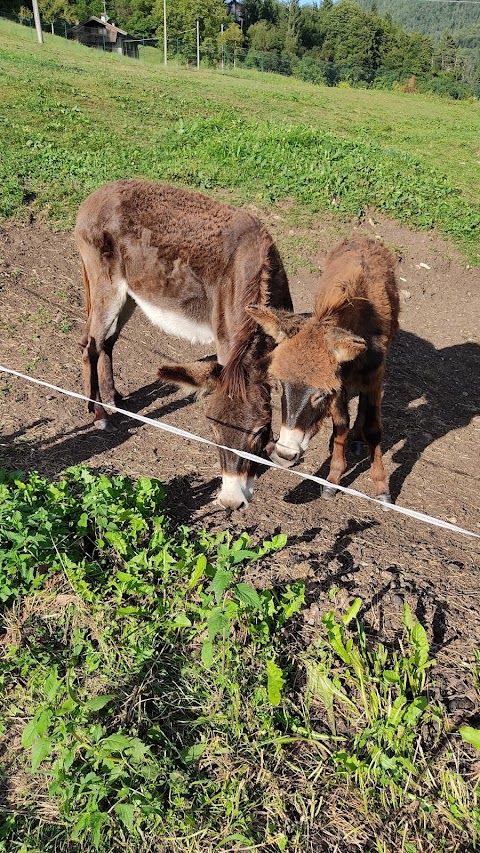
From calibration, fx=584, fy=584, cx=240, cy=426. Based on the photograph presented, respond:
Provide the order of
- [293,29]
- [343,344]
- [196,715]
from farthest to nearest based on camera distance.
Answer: [293,29] < [343,344] < [196,715]

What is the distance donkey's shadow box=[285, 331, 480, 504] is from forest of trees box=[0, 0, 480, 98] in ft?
149

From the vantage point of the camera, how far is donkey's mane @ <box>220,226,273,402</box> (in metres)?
3.75

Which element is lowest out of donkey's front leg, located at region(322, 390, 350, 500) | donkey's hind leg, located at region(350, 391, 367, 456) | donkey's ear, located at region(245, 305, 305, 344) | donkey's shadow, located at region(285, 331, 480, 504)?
donkey's shadow, located at region(285, 331, 480, 504)

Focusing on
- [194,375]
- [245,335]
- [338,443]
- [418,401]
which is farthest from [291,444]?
[418,401]

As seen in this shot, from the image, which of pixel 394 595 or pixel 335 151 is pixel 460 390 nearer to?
pixel 394 595

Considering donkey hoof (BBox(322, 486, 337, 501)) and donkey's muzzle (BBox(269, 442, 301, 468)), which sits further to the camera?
donkey hoof (BBox(322, 486, 337, 501))

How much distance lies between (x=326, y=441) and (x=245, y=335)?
75.2 inches

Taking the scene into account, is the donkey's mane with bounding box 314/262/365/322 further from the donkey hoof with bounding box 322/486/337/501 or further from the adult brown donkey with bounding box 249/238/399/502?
the donkey hoof with bounding box 322/486/337/501

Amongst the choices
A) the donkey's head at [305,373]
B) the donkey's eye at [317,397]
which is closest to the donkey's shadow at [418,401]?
the donkey's head at [305,373]

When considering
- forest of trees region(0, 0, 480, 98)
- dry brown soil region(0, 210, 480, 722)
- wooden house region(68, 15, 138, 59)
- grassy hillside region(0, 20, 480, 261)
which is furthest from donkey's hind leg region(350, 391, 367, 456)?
wooden house region(68, 15, 138, 59)

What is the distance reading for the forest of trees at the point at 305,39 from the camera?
161 feet

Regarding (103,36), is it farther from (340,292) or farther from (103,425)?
(340,292)

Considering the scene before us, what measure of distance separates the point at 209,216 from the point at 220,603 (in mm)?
3474

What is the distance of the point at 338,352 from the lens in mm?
3602
